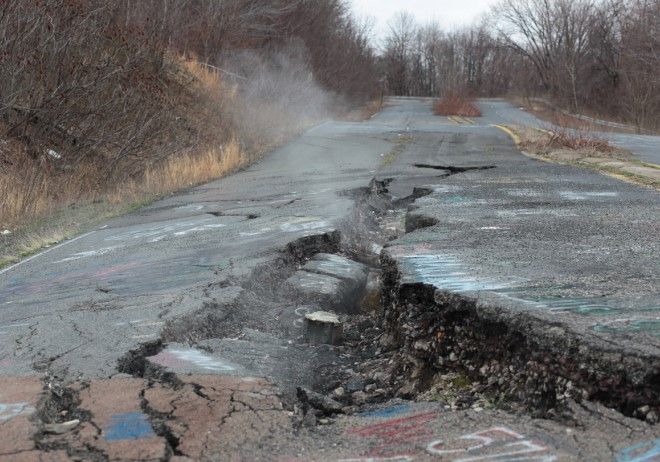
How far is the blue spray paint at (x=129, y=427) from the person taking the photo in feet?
9.53

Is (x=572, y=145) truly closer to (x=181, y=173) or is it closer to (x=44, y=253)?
(x=181, y=173)

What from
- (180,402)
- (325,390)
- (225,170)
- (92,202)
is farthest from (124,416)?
(225,170)

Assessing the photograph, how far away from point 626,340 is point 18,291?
4967 mm

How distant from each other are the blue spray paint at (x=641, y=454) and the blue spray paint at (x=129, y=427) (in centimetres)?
178

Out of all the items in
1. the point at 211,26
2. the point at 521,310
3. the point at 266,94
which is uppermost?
the point at 211,26

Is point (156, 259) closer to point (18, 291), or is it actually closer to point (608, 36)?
point (18, 291)

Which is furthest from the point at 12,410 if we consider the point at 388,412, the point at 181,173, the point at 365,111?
the point at 365,111

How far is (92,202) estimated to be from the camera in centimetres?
1162

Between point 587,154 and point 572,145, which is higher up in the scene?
point 572,145

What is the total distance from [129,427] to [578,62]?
166 feet

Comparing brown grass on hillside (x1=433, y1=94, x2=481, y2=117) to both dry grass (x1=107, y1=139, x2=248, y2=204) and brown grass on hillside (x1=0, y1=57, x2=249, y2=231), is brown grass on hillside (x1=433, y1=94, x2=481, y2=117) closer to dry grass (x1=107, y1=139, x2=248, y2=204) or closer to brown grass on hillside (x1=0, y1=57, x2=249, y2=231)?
brown grass on hillside (x1=0, y1=57, x2=249, y2=231)

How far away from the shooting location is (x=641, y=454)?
2.39 meters

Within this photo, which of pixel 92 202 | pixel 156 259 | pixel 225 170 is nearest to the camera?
pixel 156 259

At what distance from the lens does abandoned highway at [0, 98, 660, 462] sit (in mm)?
2781
